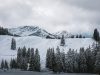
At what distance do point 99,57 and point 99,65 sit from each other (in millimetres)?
4721

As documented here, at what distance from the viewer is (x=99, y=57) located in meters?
170

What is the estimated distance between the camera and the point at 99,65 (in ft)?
552
